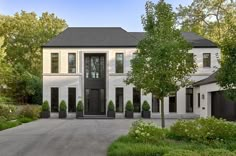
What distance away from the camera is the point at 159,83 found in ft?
47.7

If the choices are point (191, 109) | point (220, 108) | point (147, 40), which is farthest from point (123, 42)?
point (147, 40)

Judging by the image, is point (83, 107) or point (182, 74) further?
point (83, 107)

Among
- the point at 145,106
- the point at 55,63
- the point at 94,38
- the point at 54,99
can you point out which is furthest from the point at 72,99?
the point at 145,106

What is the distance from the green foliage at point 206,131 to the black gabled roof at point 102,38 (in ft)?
64.4

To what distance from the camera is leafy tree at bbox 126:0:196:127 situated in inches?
564

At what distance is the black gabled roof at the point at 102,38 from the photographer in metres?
32.8

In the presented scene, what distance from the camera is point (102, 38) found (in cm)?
3409

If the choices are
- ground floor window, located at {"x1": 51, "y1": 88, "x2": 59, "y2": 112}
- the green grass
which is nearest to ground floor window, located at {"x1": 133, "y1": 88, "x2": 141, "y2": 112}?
ground floor window, located at {"x1": 51, "y1": 88, "x2": 59, "y2": 112}

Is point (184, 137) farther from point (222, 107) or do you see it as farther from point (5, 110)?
point (5, 110)

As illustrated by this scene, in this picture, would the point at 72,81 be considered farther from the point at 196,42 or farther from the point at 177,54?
the point at 177,54

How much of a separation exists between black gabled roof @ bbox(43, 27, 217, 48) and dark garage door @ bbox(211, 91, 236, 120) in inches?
261

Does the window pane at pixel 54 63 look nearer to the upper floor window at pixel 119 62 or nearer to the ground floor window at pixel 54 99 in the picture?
the ground floor window at pixel 54 99

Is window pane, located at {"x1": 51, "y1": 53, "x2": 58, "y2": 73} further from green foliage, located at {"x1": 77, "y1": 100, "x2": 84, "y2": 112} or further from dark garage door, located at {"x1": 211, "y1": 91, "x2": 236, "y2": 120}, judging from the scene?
dark garage door, located at {"x1": 211, "y1": 91, "x2": 236, "y2": 120}

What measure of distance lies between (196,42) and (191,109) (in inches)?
240
